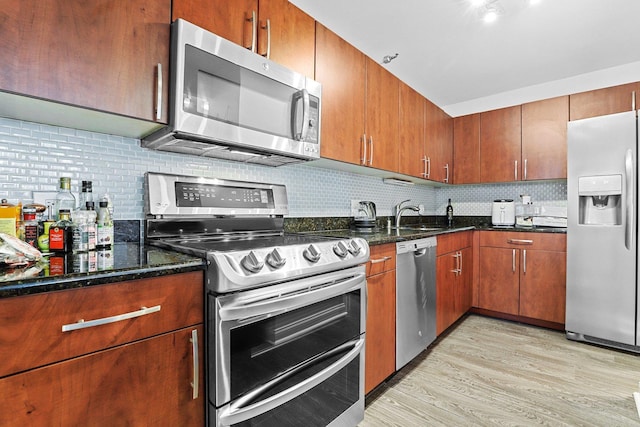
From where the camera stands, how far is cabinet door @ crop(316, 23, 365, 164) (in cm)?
188

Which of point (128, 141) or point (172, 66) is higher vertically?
point (172, 66)

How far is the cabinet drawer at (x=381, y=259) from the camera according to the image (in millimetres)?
1770

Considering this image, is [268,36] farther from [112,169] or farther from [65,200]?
[65,200]

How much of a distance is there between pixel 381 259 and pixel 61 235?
147 cm

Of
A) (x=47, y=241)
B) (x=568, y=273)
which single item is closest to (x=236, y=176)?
(x=47, y=241)

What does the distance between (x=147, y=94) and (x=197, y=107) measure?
0.59ft

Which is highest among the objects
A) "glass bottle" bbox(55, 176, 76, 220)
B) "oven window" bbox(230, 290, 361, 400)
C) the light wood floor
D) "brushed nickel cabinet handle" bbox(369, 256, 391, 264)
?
"glass bottle" bbox(55, 176, 76, 220)

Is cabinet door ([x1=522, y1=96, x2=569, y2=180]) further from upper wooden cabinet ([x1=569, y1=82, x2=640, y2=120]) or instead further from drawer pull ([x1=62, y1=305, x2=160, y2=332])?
drawer pull ([x1=62, y1=305, x2=160, y2=332])

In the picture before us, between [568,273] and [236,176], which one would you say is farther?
[568,273]

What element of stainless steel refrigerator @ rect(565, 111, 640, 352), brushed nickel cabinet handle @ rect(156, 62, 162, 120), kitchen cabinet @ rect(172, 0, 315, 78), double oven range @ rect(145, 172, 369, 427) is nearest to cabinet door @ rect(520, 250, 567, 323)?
stainless steel refrigerator @ rect(565, 111, 640, 352)

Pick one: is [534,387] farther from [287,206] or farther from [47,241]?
[47,241]

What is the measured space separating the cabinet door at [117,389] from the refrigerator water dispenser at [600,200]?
2.99 m

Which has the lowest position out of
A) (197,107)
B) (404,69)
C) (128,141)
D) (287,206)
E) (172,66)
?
(287,206)

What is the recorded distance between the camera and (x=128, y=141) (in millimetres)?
1479
